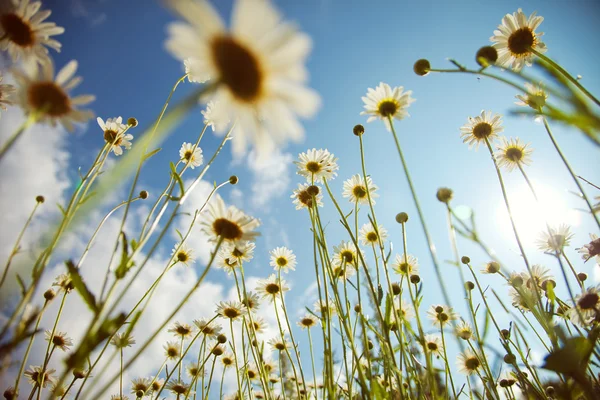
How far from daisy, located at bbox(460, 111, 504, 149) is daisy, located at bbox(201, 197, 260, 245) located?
6.50 feet

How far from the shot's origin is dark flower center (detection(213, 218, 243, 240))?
1.25m

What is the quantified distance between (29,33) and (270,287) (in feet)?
7.37

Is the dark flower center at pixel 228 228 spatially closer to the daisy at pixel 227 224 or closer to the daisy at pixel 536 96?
the daisy at pixel 227 224

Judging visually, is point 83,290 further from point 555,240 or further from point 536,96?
point 555,240

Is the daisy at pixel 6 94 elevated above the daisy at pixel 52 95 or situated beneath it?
elevated above

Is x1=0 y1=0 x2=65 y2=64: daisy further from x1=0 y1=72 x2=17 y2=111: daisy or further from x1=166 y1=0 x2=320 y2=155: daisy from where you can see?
x1=166 y1=0 x2=320 y2=155: daisy

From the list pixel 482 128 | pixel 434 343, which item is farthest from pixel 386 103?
A: pixel 434 343

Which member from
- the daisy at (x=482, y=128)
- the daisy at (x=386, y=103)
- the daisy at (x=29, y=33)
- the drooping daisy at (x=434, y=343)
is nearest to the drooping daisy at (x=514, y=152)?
the daisy at (x=482, y=128)

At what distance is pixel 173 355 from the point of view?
11.0 ft

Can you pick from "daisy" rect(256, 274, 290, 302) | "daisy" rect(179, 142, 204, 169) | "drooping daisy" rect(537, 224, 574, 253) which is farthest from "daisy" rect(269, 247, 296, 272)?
"drooping daisy" rect(537, 224, 574, 253)

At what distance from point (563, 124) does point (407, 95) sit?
4.24 ft

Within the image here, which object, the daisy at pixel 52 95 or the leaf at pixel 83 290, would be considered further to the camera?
the daisy at pixel 52 95

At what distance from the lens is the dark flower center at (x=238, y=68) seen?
2.52 feet

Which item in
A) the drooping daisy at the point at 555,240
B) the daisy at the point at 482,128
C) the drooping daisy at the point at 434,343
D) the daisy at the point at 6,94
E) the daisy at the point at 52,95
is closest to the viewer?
the daisy at the point at 52,95
